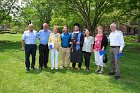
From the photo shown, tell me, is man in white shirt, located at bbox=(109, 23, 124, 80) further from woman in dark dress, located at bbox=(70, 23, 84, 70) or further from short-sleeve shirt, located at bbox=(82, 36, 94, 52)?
woman in dark dress, located at bbox=(70, 23, 84, 70)

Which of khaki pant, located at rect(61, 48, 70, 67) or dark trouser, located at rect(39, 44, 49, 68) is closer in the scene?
dark trouser, located at rect(39, 44, 49, 68)

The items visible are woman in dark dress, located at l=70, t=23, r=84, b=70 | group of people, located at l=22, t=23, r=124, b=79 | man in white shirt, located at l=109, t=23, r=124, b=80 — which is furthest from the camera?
woman in dark dress, located at l=70, t=23, r=84, b=70

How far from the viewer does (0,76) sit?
13.6m

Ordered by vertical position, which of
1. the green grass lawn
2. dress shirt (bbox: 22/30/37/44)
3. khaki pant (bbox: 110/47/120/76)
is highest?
dress shirt (bbox: 22/30/37/44)

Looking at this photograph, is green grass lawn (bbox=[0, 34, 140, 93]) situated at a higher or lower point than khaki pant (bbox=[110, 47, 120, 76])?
lower

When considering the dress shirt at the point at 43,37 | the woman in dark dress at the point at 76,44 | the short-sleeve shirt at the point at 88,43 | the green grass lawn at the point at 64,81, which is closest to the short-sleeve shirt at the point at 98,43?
the short-sleeve shirt at the point at 88,43

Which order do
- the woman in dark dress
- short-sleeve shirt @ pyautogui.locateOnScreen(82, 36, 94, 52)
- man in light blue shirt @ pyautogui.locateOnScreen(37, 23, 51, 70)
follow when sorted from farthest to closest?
1. man in light blue shirt @ pyautogui.locateOnScreen(37, 23, 51, 70)
2. the woman in dark dress
3. short-sleeve shirt @ pyautogui.locateOnScreen(82, 36, 94, 52)

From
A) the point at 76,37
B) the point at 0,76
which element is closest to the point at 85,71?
the point at 76,37

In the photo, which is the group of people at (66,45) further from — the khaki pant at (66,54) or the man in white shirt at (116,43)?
the man in white shirt at (116,43)

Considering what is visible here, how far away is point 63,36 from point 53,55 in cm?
90

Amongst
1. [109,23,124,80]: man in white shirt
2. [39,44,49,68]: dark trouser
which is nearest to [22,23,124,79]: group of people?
[39,44,49,68]: dark trouser

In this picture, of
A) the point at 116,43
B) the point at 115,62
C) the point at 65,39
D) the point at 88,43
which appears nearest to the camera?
the point at 116,43

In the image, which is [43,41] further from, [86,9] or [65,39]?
[86,9]

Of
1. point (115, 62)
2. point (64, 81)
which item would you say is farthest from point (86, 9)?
point (64, 81)
